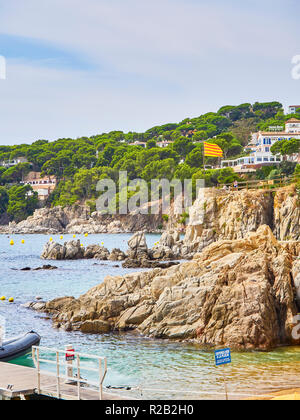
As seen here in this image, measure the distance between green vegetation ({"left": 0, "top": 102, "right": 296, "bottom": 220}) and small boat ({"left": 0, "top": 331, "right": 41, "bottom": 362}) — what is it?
6518 centimetres

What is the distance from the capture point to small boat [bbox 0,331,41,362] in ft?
52.0

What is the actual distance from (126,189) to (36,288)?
7101cm

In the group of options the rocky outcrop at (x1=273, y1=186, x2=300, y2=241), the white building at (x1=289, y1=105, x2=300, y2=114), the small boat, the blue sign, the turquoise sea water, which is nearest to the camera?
the blue sign

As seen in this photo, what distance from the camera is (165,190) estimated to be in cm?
10106

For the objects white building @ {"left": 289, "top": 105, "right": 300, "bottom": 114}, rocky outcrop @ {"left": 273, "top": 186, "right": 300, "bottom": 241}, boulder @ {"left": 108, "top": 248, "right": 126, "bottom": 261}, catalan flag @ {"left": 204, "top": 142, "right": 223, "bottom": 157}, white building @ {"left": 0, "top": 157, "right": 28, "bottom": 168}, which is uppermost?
white building @ {"left": 289, "top": 105, "right": 300, "bottom": 114}

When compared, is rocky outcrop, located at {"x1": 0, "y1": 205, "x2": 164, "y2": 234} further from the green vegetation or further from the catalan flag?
the catalan flag

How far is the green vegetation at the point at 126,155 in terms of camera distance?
103000mm

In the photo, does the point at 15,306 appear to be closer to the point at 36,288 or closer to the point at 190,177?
the point at 36,288

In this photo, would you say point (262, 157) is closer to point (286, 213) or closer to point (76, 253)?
point (286, 213)

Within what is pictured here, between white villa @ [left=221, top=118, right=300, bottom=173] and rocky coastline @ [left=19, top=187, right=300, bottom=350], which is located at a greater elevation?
white villa @ [left=221, top=118, right=300, bottom=173]

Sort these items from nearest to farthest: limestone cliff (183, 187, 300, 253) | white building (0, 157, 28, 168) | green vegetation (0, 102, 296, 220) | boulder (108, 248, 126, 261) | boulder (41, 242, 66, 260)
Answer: boulder (108, 248, 126, 261) → limestone cliff (183, 187, 300, 253) → boulder (41, 242, 66, 260) → green vegetation (0, 102, 296, 220) → white building (0, 157, 28, 168)

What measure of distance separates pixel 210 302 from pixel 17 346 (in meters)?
6.49

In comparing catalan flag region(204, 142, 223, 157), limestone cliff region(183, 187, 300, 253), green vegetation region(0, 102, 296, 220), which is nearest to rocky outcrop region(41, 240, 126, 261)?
limestone cliff region(183, 187, 300, 253)

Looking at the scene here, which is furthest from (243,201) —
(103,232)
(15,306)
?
(103,232)
